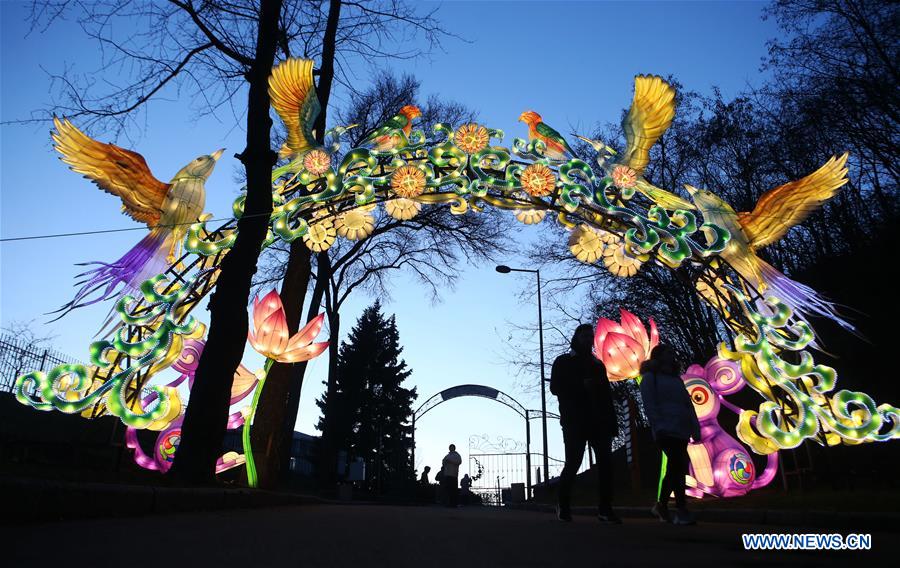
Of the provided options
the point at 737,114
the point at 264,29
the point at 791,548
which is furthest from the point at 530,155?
the point at 737,114

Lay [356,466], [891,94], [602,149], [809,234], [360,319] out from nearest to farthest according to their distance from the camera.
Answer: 1. [602,149]
2. [891,94]
3. [809,234]
4. [356,466]
5. [360,319]

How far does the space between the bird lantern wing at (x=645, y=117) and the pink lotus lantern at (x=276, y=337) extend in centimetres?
583

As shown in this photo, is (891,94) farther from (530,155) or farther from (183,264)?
(183,264)

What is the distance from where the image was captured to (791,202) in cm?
1032

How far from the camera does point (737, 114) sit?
765 inches

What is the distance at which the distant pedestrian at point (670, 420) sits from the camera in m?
6.55

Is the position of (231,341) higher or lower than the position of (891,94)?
lower

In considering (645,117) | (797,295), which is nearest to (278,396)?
(645,117)

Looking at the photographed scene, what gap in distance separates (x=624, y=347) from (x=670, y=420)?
4427 millimetres

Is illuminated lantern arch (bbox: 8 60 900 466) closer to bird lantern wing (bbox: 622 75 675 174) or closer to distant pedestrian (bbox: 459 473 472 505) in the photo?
bird lantern wing (bbox: 622 75 675 174)

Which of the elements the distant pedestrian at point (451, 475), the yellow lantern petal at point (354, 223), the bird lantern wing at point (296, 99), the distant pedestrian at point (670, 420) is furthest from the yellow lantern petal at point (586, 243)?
the distant pedestrian at point (451, 475)

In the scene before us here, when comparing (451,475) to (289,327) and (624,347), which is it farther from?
(624,347)

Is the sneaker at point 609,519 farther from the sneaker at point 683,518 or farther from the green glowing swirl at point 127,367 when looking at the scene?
the green glowing swirl at point 127,367

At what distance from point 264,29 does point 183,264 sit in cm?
382
